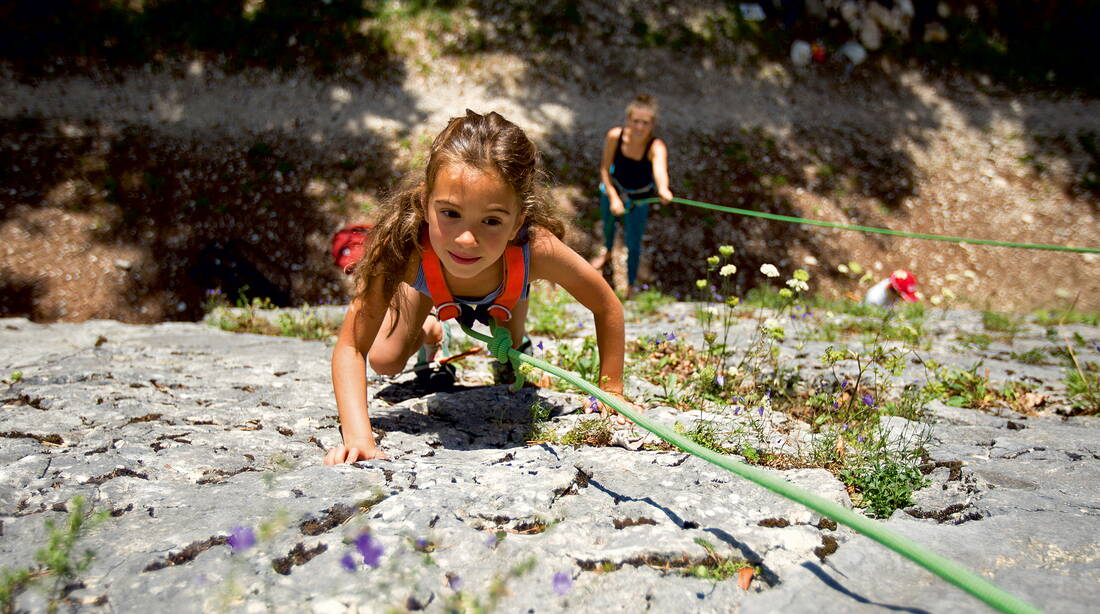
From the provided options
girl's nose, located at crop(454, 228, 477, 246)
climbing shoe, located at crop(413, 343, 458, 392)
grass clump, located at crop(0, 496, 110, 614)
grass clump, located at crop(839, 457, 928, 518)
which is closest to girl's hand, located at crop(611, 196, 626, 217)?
climbing shoe, located at crop(413, 343, 458, 392)

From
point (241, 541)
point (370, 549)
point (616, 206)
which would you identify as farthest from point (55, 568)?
point (616, 206)

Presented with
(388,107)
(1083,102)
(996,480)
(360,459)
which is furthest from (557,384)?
(1083,102)

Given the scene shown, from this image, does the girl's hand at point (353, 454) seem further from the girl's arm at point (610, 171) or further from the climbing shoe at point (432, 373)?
the girl's arm at point (610, 171)

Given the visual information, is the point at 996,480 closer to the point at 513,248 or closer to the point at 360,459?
the point at 513,248

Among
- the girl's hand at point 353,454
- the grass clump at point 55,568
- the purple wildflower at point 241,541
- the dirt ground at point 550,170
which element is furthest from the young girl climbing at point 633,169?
the grass clump at point 55,568

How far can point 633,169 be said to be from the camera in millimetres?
6090

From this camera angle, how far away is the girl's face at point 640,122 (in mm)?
5793

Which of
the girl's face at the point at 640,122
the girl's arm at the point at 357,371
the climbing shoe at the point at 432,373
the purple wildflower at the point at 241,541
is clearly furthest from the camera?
the girl's face at the point at 640,122

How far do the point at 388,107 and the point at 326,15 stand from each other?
7.25 ft

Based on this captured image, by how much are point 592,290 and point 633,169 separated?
3.53 metres

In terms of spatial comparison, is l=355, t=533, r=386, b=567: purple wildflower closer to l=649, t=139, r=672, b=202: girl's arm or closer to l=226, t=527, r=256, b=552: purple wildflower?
l=226, t=527, r=256, b=552: purple wildflower

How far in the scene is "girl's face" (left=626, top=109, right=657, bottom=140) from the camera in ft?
19.0

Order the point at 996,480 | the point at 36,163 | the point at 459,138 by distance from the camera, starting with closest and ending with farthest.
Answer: the point at 996,480 → the point at 459,138 → the point at 36,163

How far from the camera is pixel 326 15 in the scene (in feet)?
33.6
